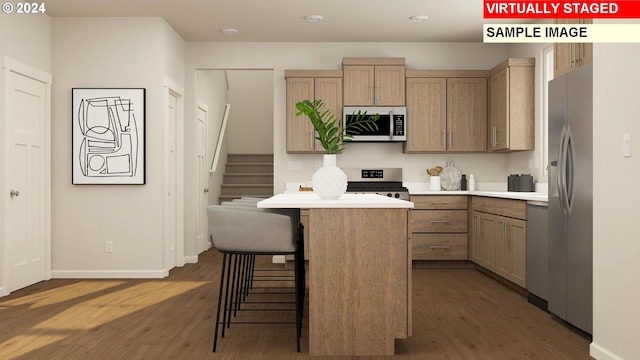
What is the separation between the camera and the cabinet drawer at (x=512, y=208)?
4657 mm

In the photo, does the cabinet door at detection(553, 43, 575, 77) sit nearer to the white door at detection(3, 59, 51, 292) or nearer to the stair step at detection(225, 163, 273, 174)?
the white door at detection(3, 59, 51, 292)

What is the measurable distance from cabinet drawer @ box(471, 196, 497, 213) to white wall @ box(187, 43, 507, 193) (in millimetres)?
891

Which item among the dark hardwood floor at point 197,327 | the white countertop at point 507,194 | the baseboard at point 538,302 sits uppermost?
the white countertop at point 507,194

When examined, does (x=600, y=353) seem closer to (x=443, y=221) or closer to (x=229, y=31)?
(x=443, y=221)

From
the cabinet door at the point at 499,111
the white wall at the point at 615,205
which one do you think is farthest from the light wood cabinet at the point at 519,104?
the white wall at the point at 615,205

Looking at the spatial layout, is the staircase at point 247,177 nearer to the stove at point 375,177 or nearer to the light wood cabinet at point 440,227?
the stove at point 375,177

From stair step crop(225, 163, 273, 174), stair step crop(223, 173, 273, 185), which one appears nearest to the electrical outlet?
stair step crop(223, 173, 273, 185)

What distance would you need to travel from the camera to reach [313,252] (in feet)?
10.3

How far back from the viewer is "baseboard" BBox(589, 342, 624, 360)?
9.68 feet

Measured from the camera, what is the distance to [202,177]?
298 inches

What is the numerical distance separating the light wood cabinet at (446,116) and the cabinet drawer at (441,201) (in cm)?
60

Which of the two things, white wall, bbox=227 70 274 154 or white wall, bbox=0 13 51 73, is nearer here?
white wall, bbox=0 13 51 73

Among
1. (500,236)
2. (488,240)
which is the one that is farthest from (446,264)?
(500,236)

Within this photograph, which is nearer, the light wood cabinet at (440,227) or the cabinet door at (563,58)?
the cabinet door at (563,58)
